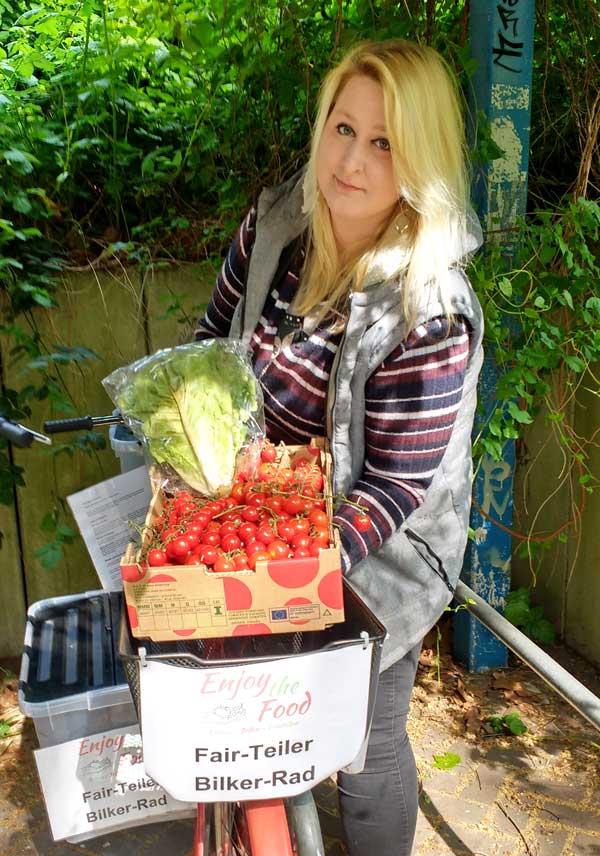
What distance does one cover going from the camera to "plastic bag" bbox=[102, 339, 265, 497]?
6.23 ft

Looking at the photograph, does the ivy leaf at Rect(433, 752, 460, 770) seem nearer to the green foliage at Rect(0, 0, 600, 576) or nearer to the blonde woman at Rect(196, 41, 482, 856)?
the blonde woman at Rect(196, 41, 482, 856)

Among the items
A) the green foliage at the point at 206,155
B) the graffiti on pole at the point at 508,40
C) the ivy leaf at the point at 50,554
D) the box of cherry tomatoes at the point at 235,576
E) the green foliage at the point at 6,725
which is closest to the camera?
the box of cherry tomatoes at the point at 235,576

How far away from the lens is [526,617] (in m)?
3.72

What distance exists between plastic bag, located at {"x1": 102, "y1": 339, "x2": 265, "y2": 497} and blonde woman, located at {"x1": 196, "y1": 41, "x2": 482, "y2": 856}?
137 millimetres

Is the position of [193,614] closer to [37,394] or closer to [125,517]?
[125,517]

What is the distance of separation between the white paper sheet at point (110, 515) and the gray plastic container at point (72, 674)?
0.29 m

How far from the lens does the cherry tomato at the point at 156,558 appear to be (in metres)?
1.55

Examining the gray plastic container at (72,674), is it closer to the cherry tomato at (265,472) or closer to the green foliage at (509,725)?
the cherry tomato at (265,472)

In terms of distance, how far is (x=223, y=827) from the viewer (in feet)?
6.70

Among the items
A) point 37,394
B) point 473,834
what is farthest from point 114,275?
point 473,834

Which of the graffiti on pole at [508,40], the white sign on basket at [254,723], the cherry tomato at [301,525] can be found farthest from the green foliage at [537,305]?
the white sign on basket at [254,723]

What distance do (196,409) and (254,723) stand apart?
73 cm

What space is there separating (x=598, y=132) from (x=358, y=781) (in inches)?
101

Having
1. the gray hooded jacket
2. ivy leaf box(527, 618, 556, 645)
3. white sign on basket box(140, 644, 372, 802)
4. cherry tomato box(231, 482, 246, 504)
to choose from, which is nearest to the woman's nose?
the gray hooded jacket
